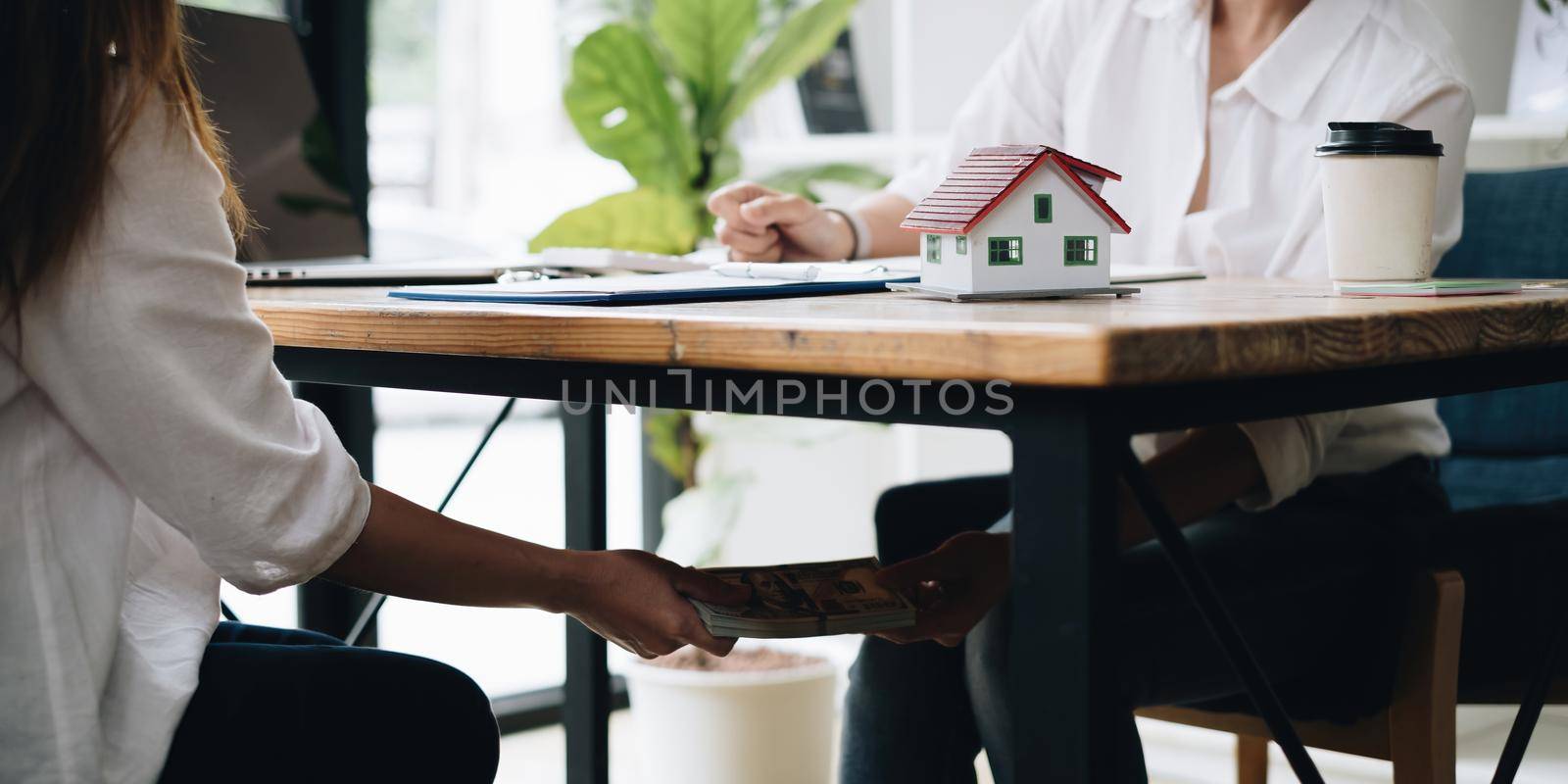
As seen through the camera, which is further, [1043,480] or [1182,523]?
[1182,523]

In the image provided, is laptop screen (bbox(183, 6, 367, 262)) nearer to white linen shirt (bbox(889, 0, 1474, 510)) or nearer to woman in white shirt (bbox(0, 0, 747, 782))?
white linen shirt (bbox(889, 0, 1474, 510))

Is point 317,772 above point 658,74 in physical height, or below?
below

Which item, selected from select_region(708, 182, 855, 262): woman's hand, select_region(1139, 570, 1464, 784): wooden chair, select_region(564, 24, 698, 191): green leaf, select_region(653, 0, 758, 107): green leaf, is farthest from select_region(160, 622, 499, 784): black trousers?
select_region(653, 0, 758, 107): green leaf

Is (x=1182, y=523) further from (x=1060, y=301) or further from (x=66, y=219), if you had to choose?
(x=66, y=219)

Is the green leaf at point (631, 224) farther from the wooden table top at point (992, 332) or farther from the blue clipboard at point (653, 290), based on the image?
the wooden table top at point (992, 332)

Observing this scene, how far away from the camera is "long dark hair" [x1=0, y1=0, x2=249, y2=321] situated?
2.28 feet

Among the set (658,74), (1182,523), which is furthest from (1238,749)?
(658,74)

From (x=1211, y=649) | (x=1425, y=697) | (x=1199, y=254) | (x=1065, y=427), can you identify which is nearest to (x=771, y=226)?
(x=1199, y=254)

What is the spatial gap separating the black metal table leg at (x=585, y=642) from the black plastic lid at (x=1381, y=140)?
89 centimetres

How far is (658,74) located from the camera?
2270mm

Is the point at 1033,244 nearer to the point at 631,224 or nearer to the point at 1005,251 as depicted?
the point at 1005,251

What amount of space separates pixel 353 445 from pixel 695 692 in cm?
65

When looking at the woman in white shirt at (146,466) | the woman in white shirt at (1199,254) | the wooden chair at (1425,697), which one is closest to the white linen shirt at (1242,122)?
the woman in white shirt at (1199,254)

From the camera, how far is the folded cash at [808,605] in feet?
2.75
